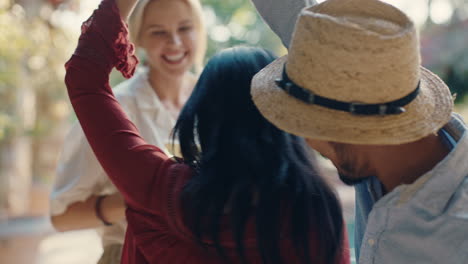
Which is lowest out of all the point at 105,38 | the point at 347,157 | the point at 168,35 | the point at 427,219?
the point at 427,219

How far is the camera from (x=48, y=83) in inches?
245

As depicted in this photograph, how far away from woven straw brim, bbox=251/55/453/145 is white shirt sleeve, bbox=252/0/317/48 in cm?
32

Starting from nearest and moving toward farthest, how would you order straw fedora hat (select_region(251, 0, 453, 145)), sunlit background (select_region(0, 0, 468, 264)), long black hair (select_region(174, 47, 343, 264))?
straw fedora hat (select_region(251, 0, 453, 145)) < long black hair (select_region(174, 47, 343, 264)) < sunlit background (select_region(0, 0, 468, 264))

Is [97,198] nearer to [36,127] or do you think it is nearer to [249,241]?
[249,241]

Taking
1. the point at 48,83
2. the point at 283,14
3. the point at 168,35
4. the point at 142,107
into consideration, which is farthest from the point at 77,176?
the point at 48,83

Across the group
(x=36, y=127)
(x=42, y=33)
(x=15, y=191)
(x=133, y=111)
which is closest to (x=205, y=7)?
(x=42, y=33)

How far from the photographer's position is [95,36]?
3.75ft

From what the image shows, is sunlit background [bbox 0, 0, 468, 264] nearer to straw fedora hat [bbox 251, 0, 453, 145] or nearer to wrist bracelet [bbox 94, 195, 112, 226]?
wrist bracelet [bbox 94, 195, 112, 226]

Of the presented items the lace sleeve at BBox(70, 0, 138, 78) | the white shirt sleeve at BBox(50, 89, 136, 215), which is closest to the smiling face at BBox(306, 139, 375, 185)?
the lace sleeve at BBox(70, 0, 138, 78)

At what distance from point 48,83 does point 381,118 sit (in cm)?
575

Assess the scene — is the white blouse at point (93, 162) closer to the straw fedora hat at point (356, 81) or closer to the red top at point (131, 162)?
the red top at point (131, 162)

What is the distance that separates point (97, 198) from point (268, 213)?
2.67 feet

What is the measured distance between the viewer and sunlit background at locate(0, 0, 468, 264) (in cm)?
498

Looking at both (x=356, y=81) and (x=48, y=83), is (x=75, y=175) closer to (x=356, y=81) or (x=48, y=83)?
(x=356, y=81)
